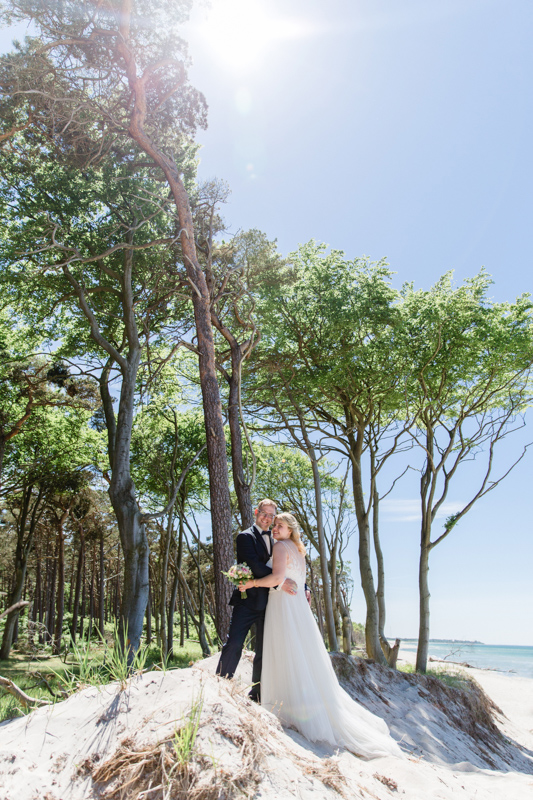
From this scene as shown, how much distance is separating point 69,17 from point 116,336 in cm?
827

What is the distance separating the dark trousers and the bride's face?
0.86m

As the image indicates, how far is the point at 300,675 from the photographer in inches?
201

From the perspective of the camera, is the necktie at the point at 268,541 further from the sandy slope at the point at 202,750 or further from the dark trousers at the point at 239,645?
the sandy slope at the point at 202,750

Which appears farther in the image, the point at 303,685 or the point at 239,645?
the point at 239,645

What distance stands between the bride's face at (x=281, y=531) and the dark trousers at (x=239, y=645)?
86 cm

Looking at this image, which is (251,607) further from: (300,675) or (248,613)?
(300,675)

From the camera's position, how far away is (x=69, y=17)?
1039cm

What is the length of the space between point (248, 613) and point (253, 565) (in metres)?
0.53

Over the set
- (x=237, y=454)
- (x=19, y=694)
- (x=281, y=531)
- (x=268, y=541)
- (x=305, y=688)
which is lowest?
(x=305, y=688)

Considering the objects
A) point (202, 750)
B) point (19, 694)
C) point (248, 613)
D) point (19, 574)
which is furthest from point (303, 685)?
point (19, 574)

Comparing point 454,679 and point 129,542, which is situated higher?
point 129,542

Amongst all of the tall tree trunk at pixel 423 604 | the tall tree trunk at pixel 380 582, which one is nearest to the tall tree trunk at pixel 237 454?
the tall tree trunk at pixel 380 582

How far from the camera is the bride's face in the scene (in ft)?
18.7

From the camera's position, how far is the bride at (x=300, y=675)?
193 inches
